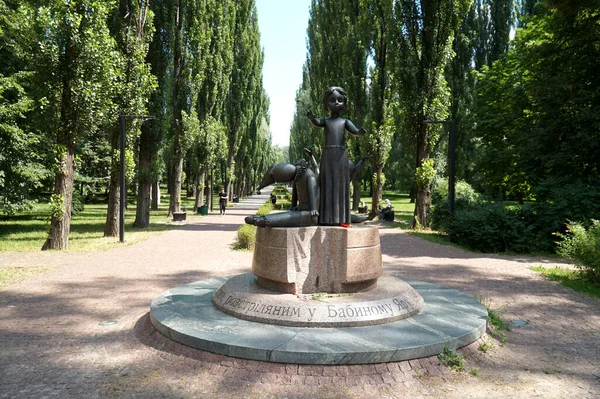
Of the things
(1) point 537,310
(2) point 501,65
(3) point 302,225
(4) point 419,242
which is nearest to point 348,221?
(3) point 302,225

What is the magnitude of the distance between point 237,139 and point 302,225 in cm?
3313

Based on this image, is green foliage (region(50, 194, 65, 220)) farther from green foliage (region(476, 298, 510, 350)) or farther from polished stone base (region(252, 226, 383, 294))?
green foliage (region(476, 298, 510, 350))

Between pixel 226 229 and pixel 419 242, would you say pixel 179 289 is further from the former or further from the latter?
pixel 226 229

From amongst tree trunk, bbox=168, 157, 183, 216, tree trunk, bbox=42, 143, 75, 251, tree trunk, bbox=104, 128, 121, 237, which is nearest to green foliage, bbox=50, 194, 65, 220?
tree trunk, bbox=42, 143, 75, 251

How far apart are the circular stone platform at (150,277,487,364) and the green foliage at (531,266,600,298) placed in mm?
3517

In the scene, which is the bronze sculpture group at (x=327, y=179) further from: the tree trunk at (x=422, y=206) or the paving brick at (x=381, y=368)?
the tree trunk at (x=422, y=206)

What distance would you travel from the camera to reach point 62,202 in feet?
40.1

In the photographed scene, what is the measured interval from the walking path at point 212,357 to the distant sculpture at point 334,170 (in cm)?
234

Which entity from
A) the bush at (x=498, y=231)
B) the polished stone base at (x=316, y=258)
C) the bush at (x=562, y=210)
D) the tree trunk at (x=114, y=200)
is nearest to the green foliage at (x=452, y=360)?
the polished stone base at (x=316, y=258)

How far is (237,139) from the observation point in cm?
3816

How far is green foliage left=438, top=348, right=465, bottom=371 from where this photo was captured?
4348mm

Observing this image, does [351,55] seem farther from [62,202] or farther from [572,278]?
[572,278]

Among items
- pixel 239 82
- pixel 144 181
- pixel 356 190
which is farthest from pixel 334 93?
pixel 239 82

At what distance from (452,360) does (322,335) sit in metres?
1.35
